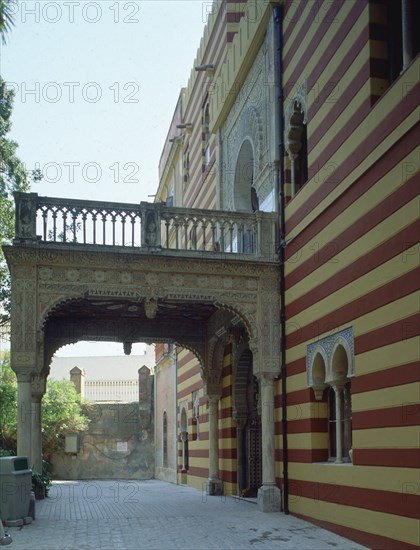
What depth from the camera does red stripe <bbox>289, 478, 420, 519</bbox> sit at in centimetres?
786

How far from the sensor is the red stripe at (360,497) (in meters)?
7.86

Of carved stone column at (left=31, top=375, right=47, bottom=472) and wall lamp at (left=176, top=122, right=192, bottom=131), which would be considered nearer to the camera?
carved stone column at (left=31, top=375, right=47, bottom=472)

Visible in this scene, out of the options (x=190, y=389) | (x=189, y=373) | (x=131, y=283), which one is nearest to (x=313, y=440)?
(x=131, y=283)

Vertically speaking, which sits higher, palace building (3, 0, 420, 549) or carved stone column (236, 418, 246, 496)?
palace building (3, 0, 420, 549)

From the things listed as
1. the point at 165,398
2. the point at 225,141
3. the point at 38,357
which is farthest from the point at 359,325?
the point at 165,398

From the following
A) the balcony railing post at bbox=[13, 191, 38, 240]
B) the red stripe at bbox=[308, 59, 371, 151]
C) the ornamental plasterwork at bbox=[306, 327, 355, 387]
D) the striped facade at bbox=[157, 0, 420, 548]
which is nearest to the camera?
the striped facade at bbox=[157, 0, 420, 548]

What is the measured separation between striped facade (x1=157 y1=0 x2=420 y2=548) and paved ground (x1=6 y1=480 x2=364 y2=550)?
0.52 metres

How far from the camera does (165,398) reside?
25531 mm

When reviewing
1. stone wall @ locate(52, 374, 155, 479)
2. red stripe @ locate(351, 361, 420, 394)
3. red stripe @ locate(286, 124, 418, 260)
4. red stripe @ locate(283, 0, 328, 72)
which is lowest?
stone wall @ locate(52, 374, 155, 479)

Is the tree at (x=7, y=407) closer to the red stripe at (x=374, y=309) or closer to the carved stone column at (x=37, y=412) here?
the carved stone column at (x=37, y=412)

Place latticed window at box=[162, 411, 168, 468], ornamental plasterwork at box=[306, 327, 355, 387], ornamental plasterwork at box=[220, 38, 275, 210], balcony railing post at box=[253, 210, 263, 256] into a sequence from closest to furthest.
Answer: ornamental plasterwork at box=[306, 327, 355, 387], balcony railing post at box=[253, 210, 263, 256], ornamental plasterwork at box=[220, 38, 275, 210], latticed window at box=[162, 411, 168, 468]

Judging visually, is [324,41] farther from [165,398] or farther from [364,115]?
[165,398]

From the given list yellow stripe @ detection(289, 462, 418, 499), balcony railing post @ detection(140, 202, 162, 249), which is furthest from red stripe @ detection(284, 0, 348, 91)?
yellow stripe @ detection(289, 462, 418, 499)

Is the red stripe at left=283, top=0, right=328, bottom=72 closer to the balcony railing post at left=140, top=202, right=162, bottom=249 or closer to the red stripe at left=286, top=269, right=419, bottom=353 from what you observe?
the balcony railing post at left=140, top=202, right=162, bottom=249
